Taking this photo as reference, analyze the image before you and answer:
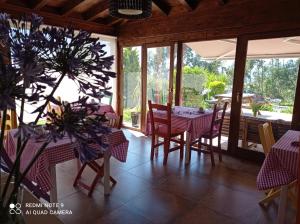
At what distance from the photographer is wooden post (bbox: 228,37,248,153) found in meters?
3.81

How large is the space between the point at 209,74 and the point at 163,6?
63.4 inches

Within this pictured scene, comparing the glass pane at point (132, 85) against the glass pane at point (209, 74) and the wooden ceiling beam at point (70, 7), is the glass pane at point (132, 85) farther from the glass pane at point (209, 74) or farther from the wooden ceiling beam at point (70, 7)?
the wooden ceiling beam at point (70, 7)

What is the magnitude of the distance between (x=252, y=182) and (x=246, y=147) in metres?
0.97

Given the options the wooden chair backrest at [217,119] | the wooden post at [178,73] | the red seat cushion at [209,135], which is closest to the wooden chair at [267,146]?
the wooden chair backrest at [217,119]

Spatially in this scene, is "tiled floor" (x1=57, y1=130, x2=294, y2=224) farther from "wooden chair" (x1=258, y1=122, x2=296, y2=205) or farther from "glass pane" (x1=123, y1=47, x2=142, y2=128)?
"glass pane" (x1=123, y1=47, x2=142, y2=128)

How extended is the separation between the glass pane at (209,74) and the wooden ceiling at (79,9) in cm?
73

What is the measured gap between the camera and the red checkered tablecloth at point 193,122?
346 centimetres

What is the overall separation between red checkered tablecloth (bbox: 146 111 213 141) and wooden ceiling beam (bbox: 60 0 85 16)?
2.53 m

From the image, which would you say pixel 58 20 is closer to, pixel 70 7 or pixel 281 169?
pixel 70 7

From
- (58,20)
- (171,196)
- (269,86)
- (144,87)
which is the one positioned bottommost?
(171,196)

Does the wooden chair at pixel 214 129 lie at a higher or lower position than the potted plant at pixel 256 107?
lower

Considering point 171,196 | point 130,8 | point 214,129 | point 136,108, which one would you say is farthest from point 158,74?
point 171,196

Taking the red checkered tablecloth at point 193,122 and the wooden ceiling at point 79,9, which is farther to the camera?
the wooden ceiling at point 79,9

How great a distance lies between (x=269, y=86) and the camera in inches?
146
